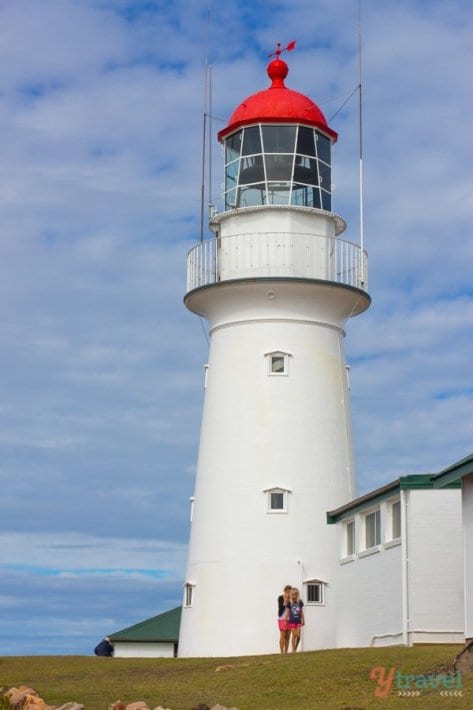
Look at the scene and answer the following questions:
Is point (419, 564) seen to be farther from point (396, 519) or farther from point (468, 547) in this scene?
point (468, 547)

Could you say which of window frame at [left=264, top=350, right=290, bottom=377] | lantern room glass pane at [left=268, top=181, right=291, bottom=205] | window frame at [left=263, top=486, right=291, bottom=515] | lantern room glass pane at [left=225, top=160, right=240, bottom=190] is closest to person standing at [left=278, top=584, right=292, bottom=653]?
window frame at [left=263, top=486, right=291, bottom=515]

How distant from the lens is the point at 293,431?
1281 inches

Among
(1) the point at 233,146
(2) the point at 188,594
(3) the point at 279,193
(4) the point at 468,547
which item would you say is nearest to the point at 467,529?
(4) the point at 468,547

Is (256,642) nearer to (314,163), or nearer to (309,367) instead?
(309,367)

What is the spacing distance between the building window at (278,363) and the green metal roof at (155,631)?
880 cm

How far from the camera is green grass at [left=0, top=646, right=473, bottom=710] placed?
2006 cm

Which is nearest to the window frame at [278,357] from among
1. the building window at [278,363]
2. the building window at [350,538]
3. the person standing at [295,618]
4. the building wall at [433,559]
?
the building window at [278,363]

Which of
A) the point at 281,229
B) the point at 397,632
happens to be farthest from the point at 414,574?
the point at 281,229

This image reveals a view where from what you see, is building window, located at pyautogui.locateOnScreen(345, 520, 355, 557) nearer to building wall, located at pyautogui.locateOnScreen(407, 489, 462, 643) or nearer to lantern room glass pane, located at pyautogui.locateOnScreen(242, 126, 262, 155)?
A: building wall, located at pyautogui.locateOnScreen(407, 489, 462, 643)

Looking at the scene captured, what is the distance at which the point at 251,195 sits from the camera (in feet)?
110

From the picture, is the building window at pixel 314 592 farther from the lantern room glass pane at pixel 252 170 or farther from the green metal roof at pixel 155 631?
the lantern room glass pane at pixel 252 170

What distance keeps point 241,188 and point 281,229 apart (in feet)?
5.08

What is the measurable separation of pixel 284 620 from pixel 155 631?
8.88 m

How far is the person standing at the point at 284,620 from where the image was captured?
97.0ft
